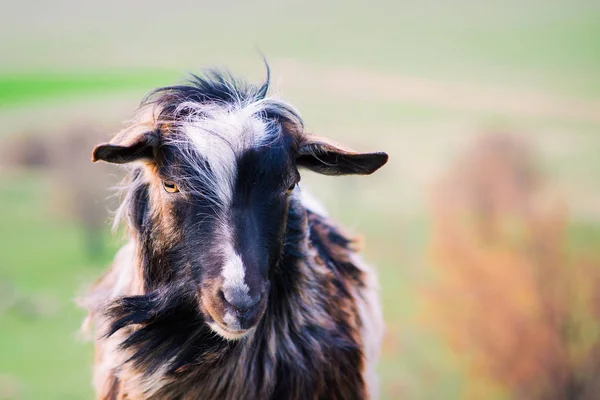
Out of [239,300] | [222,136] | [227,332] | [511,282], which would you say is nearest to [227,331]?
[227,332]

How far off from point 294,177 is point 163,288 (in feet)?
2.02

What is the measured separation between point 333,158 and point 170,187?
611 mm

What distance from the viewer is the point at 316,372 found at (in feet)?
8.21

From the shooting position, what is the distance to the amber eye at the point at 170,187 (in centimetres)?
222

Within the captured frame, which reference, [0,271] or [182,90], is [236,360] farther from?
[0,271]

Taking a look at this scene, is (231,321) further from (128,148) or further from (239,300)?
(128,148)

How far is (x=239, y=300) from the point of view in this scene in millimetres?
2010

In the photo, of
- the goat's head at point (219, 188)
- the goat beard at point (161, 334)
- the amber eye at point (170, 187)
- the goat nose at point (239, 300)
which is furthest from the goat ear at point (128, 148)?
the goat nose at point (239, 300)

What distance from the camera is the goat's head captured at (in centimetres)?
209

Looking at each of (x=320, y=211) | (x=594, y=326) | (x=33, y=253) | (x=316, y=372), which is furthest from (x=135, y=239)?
(x=594, y=326)

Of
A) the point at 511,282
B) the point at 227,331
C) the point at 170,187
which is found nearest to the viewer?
the point at 227,331

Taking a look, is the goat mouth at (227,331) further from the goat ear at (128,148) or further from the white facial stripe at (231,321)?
the goat ear at (128,148)

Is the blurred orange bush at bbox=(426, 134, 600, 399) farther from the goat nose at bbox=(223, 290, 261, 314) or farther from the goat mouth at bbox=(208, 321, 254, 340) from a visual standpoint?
the goat nose at bbox=(223, 290, 261, 314)

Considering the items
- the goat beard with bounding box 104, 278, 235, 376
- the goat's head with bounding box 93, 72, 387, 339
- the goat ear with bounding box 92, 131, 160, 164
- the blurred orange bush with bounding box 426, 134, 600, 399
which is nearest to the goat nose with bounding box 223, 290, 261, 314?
the goat's head with bounding box 93, 72, 387, 339
